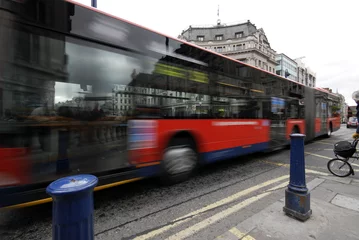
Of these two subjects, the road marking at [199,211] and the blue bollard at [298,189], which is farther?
the blue bollard at [298,189]

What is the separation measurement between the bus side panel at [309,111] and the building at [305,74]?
68.1 metres

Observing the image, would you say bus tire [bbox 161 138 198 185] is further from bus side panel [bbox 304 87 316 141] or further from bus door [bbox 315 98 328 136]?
bus door [bbox 315 98 328 136]

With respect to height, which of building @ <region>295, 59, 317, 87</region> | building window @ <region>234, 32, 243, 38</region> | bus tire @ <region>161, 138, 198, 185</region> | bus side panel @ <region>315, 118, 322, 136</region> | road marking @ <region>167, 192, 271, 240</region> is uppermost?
building window @ <region>234, 32, 243, 38</region>

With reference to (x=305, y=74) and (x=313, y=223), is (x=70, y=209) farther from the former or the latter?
(x=305, y=74)

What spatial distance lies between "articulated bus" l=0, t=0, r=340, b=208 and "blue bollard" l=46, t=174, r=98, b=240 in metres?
1.54

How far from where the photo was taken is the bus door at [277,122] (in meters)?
7.00

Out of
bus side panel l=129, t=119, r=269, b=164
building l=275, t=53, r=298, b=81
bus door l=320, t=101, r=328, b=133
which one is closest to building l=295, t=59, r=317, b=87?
building l=275, t=53, r=298, b=81

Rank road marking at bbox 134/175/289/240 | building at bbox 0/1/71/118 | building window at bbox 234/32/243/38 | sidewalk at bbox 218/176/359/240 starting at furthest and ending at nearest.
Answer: building window at bbox 234/32/243/38, road marking at bbox 134/175/289/240, sidewalk at bbox 218/176/359/240, building at bbox 0/1/71/118

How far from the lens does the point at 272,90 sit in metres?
7.10

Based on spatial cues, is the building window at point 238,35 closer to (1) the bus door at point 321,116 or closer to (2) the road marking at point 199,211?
(1) the bus door at point 321,116

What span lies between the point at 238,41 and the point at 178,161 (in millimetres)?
59391

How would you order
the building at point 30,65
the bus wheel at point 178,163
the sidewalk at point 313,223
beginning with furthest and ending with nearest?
the bus wheel at point 178,163 < the sidewalk at point 313,223 < the building at point 30,65

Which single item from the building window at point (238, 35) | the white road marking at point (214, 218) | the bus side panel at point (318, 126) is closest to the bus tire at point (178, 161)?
the white road marking at point (214, 218)

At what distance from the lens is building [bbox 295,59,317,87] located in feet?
224
